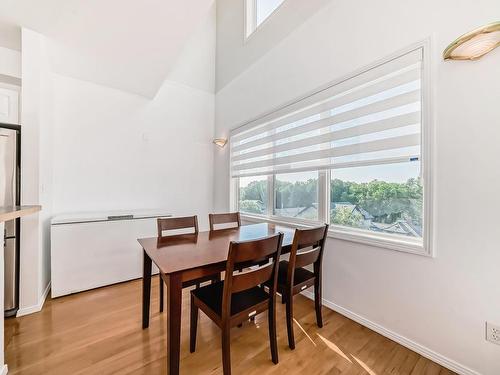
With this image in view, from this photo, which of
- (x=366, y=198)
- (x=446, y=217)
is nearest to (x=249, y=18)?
(x=366, y=198)

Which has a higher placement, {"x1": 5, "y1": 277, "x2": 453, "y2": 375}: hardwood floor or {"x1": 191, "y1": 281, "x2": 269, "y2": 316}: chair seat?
{"x1": 191, "y1": 281, "x2": 269, "y2": 316}: chair seat

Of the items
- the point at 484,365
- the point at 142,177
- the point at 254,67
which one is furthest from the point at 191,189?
the point at 484,365

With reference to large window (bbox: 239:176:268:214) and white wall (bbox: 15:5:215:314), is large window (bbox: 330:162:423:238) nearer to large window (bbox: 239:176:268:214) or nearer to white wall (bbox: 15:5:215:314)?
large window (bbox: 239:176:268:214)

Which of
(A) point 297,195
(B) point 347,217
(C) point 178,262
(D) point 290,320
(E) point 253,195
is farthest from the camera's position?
(E) point 253,195

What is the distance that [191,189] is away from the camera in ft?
12.7

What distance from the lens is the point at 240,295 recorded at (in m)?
1.53

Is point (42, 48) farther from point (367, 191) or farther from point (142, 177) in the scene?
point (367, 191)

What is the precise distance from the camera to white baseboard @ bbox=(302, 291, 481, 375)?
141cm

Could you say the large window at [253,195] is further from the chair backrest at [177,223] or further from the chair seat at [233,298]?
the chair seat at [233,298]

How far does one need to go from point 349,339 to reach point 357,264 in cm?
58

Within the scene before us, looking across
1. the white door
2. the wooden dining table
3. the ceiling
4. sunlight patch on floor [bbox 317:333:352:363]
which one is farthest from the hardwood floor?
the ceiling

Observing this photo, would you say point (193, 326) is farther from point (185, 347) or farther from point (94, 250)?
point (94, 250)

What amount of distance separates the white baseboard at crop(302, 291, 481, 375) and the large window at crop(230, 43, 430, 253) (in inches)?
26.7

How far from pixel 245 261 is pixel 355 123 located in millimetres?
1558
